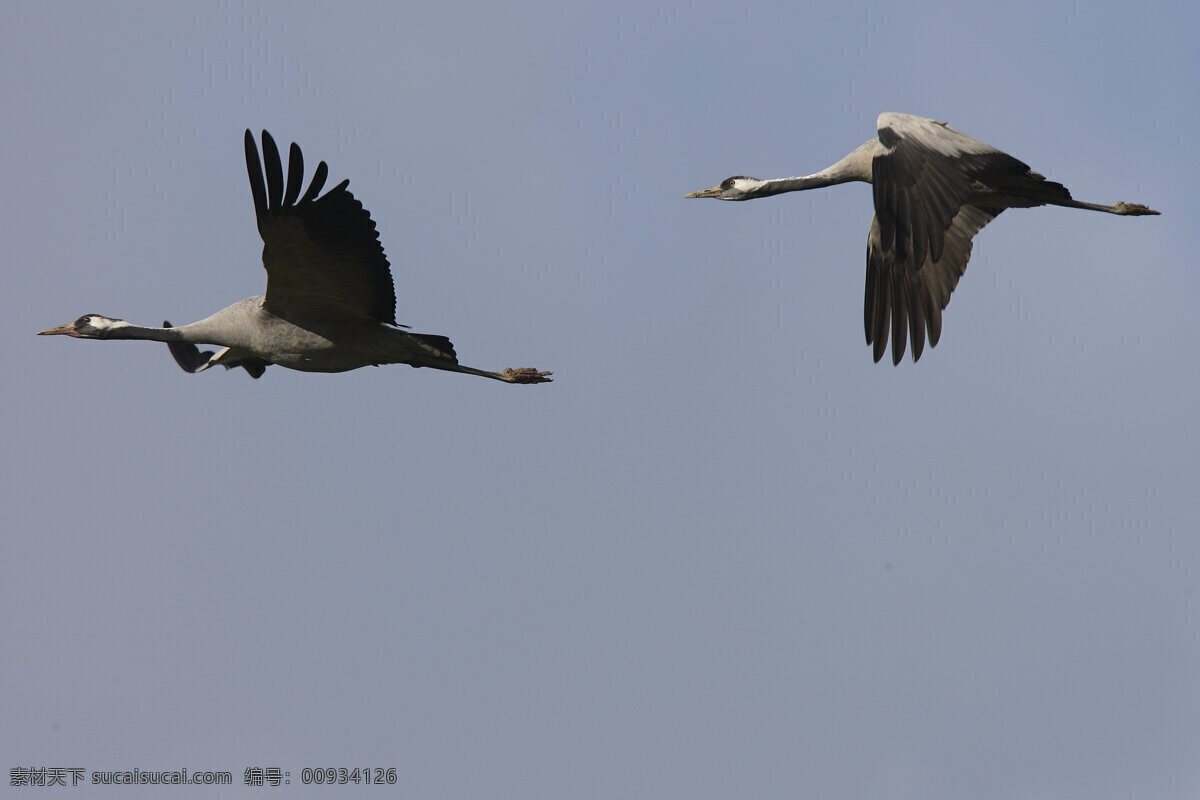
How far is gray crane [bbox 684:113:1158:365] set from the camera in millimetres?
11703

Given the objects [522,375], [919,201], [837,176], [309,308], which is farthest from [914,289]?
[309,308]

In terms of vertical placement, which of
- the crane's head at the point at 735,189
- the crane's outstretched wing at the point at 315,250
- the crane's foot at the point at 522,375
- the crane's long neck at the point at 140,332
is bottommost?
the crane's foot at the point at 522,375

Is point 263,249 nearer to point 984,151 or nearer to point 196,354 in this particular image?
point 196,354

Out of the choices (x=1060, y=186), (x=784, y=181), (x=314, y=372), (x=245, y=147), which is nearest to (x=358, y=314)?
(x=314, y=372)

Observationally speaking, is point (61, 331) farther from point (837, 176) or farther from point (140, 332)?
point (837, 176)

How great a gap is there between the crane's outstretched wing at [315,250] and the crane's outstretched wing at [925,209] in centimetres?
394

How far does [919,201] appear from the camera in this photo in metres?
11.7

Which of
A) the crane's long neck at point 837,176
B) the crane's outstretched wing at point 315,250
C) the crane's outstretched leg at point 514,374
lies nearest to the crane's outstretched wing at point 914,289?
the crane's long neck at point 837,176

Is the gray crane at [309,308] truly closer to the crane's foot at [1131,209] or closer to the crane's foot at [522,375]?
the crane's foot at [522,375]

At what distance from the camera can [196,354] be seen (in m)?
14.1

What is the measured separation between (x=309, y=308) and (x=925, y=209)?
4.91m

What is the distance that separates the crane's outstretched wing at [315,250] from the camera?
11367 mm

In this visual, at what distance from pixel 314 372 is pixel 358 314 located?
774mm

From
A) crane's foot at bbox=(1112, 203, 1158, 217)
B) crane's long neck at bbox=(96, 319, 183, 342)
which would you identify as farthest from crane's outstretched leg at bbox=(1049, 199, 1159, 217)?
crane's long neck at bbox=(96, 319, 183, 342)
